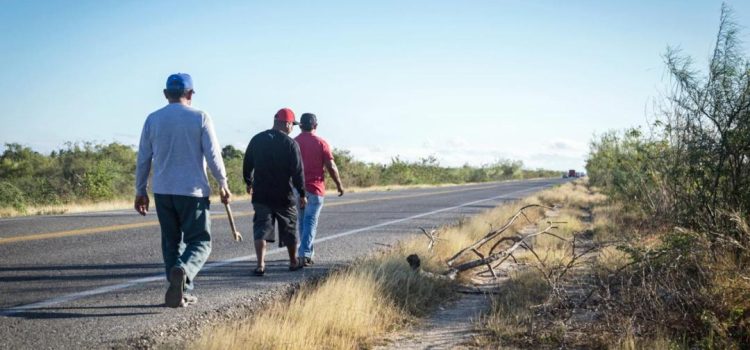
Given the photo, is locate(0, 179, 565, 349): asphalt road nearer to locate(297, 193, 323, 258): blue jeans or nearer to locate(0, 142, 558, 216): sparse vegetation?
locate(297, 193, 323, 258): blue jeans

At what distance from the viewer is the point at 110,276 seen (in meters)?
5.97

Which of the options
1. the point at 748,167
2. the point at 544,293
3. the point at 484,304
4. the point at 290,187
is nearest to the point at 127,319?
the point at 290,187

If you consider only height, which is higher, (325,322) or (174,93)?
(174,93)

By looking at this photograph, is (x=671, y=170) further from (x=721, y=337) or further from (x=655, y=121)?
(x=721, y=337)

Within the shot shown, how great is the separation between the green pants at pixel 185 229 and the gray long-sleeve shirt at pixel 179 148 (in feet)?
0.27

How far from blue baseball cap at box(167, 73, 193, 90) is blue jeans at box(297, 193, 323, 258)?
243 cm

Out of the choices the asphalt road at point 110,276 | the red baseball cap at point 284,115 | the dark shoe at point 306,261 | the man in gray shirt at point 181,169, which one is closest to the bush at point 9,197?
the asphalt road at point 110,276

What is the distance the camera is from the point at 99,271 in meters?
6.20

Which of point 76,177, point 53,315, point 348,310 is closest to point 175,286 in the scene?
point 53,315

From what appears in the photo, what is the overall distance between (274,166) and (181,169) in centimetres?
149

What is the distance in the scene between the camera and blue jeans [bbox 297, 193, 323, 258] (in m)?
6.90

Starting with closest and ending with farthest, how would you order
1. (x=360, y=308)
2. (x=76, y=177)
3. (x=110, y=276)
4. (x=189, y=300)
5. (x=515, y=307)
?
(x=360, y=308) → (x=189, y=300) → (x=515, y=307) → (x=110, y=276) → (x=76, y=177)

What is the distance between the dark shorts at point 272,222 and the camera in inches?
241

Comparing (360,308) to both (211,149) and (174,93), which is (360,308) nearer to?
(211,149)
